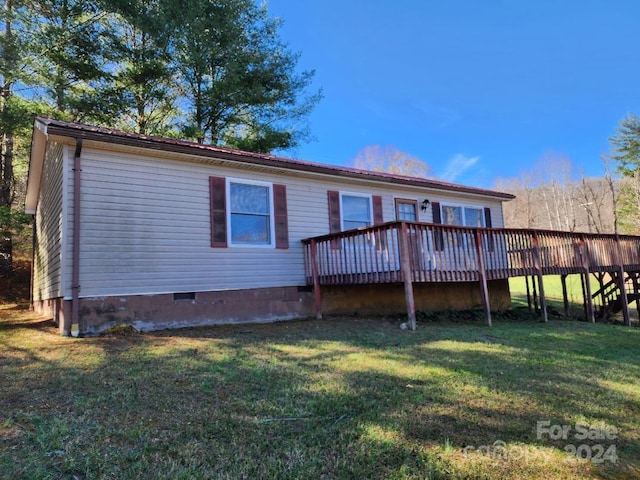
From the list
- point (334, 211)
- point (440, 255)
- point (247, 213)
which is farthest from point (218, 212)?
point (440, 255)

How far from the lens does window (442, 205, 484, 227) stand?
1141 centimetres

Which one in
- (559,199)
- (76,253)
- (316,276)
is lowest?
(316,276)

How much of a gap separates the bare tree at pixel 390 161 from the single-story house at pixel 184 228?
20826 millimetres

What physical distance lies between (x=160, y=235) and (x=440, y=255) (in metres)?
5.17

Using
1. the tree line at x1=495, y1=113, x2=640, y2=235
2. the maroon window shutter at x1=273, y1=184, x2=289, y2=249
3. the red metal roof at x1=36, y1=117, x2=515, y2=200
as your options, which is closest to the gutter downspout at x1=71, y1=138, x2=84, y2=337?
the red metal roof at x1=36, y1=117, x2=515, y2=200

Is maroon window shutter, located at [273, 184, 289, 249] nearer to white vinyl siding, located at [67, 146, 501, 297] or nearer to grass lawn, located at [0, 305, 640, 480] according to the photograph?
white vinyl siding, located at [67, 146, 501, 297]

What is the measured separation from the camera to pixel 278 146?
51.5ft

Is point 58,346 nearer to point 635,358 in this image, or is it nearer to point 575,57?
point 635,358

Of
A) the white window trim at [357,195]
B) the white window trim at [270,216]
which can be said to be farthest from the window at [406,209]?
the white window trim at [270,216]

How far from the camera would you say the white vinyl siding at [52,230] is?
6.57 m

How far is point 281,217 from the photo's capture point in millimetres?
8281

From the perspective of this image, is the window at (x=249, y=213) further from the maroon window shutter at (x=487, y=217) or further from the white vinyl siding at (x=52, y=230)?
the maroon window shutter at (x=487, y=217)

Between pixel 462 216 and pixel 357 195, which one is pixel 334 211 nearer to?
pixel 357 195

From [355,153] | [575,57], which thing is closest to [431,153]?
[355,153]
